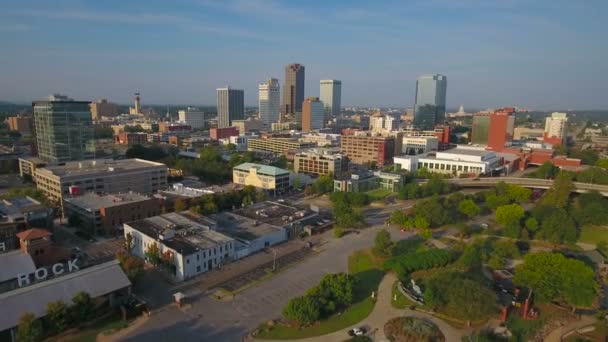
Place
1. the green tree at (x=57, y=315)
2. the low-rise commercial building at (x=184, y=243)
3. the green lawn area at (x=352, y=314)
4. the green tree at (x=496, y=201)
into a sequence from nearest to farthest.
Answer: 1. the green tree at (x=57, y=315)
2. the green lawn area at (x=352, y=314)
3. the low-rise commercial building at (x=184, y=243)
4. the green tree at (x=496, y=201)

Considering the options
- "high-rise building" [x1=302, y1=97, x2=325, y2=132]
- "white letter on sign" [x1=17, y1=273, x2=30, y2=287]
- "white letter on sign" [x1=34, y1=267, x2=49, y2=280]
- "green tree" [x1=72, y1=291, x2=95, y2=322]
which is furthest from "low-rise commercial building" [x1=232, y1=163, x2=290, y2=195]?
"high-rise building" [x1=302, y1=97, x2=325, y2=132]

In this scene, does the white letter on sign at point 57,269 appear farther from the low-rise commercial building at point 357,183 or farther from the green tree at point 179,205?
the low-rise commercial building at point 357,183

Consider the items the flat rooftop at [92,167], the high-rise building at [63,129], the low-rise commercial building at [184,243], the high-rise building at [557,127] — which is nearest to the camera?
the low-rise commercial building at [184,243]

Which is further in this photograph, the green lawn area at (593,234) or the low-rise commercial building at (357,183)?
the low-rise commercial building at (357,183)

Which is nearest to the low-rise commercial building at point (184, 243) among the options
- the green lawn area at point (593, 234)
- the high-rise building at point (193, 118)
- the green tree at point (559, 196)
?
the green lawn area at point (593, 234)

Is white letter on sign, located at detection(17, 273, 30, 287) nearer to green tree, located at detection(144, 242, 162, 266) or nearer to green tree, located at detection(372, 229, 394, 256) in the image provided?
green tree, located at detection(144, 242, 162, 266)

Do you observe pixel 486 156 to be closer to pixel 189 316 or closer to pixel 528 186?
pixel 528 186
